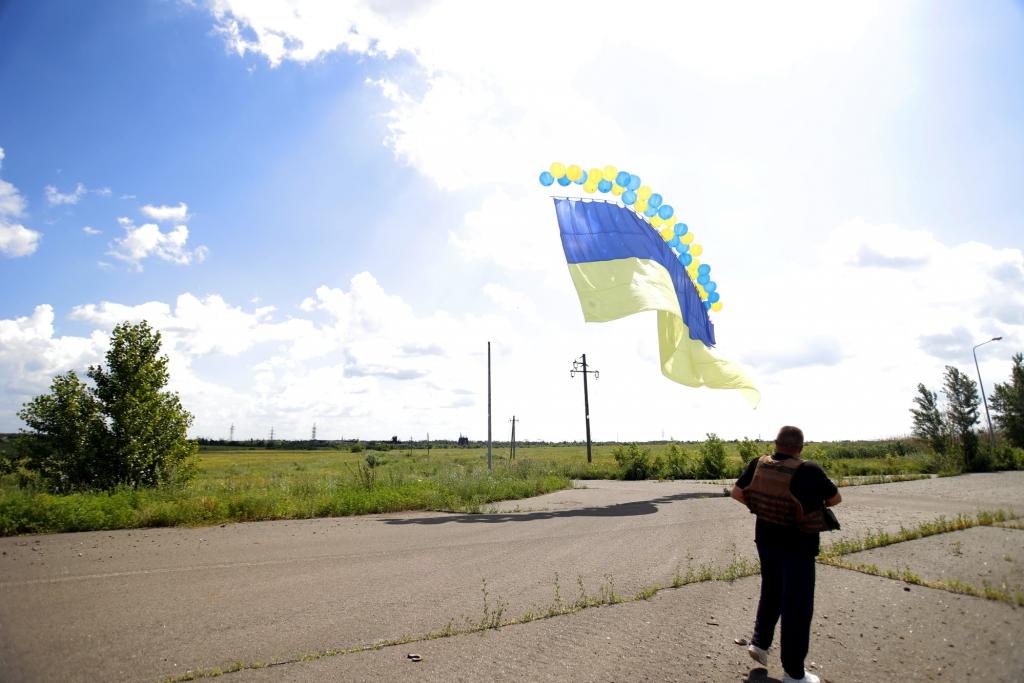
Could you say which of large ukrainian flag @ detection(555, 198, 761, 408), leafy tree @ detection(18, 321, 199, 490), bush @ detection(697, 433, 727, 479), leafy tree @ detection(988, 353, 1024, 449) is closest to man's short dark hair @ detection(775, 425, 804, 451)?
large ukrainian flag @ detection(555, 198, 761, 408)

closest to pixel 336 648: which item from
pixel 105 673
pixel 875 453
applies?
pixel 105 673

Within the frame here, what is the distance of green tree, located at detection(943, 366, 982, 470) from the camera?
2929cm

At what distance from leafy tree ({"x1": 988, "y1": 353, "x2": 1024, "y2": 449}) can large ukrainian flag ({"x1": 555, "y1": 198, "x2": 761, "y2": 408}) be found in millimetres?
A: 42533

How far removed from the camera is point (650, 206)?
18125 mm

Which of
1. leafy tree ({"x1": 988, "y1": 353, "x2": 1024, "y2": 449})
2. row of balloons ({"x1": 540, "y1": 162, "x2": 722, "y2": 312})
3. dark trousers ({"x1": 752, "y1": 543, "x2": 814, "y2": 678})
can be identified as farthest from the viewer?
leafy tree ({"x1": 988, "y1": 353, "x2": 1024, "y2": 449})

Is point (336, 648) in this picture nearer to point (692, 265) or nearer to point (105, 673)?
point (105, 673)

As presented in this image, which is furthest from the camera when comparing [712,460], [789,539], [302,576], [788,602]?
[712,460]

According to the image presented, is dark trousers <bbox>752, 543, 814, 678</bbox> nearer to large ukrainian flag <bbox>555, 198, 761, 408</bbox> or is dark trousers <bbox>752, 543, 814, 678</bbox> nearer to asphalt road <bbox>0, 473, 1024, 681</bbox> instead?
asphalt road <bbox>0, 473, 1024, 681</bbox>

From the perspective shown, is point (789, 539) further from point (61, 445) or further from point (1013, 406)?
point (1013, 406)

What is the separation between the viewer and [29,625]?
18.6 feet

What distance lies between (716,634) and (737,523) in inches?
305

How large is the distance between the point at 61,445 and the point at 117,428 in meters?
1.60

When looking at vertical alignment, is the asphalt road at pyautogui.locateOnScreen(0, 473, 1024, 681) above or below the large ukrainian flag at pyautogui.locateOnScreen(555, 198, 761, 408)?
below

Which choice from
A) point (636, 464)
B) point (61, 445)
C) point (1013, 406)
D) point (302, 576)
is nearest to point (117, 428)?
point (61, 445)
